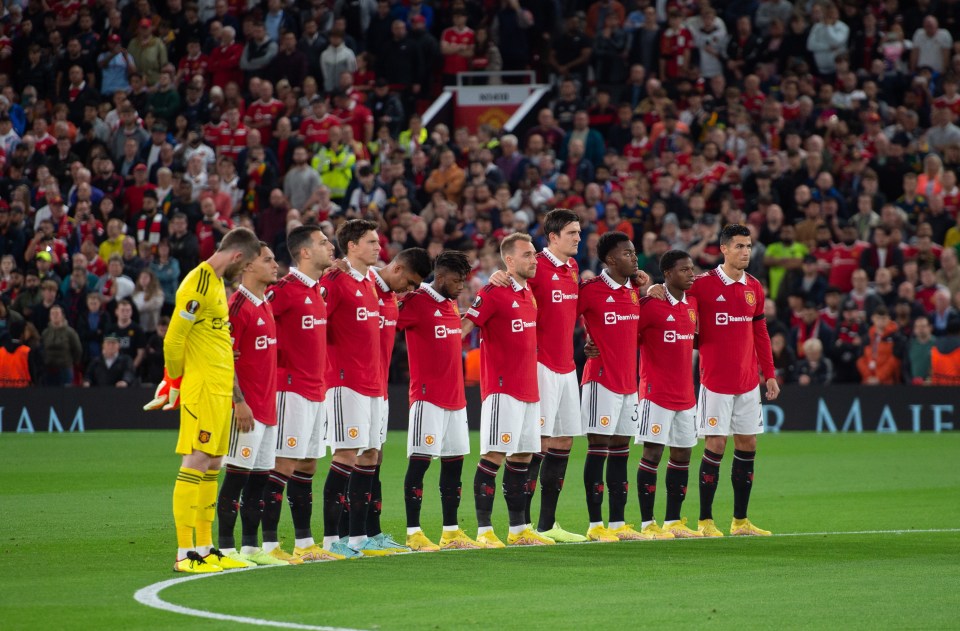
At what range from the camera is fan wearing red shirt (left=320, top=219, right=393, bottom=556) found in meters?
12.1

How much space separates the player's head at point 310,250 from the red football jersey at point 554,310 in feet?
7.41

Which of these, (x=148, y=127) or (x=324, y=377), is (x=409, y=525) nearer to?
(x=324, y=377)

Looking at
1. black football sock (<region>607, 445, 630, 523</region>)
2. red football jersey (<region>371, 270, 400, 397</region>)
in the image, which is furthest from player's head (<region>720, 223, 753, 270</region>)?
red football jersey (<region>371, 270, 400, 397</region>)

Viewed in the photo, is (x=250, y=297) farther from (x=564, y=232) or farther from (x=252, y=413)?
(x=564, y=232)

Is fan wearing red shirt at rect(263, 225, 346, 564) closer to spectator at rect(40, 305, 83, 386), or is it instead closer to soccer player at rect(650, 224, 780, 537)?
soccer player at rect(650, 224, 780, 537)

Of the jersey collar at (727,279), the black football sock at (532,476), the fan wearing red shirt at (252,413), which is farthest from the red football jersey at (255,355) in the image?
the jersey collar at (727,279)

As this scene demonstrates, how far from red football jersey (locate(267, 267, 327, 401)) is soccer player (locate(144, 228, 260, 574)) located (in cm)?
87

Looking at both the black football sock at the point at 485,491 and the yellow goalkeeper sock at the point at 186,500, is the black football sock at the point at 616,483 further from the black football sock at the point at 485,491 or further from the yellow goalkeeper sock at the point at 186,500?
the yellow goalkeeper sock at the point at 186,500

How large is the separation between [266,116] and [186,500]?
66.4ft

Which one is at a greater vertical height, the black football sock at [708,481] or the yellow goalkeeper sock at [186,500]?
the yellow goalkeeper sock at [186,500]

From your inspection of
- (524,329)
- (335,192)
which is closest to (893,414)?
(335,192)

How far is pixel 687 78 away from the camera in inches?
1172

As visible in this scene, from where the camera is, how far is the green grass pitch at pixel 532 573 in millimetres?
9094

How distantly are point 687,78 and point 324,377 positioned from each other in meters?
19.2
